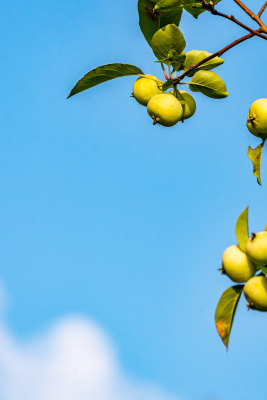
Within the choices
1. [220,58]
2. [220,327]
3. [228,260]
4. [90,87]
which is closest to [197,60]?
[220,58]

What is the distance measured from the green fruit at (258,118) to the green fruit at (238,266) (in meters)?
0.85

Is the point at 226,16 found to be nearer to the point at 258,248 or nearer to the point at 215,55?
the point at 215,55

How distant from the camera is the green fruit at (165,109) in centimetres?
311

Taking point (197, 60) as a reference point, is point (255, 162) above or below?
below

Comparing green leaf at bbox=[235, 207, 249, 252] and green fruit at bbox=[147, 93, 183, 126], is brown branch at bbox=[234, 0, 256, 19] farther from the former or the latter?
green leaf at bbox=[235, 207, 249, 252]

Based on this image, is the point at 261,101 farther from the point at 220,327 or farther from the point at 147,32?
the point at 220,327

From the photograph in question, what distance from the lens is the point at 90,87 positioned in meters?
3.28

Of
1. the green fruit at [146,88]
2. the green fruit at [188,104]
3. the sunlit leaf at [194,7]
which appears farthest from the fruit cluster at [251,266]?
the sunlit leaf at [194,7]

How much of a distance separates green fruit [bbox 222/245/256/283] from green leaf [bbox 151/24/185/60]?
122 centimetres

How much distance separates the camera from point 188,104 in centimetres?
333

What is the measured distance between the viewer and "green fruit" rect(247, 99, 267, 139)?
3094 millimetres

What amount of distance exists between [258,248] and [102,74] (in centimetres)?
137

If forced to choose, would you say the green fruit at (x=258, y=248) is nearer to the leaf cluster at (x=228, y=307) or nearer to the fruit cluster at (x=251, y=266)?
the fruit cluster at (x=251, y=266)

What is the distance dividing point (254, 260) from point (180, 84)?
4.28 ft
